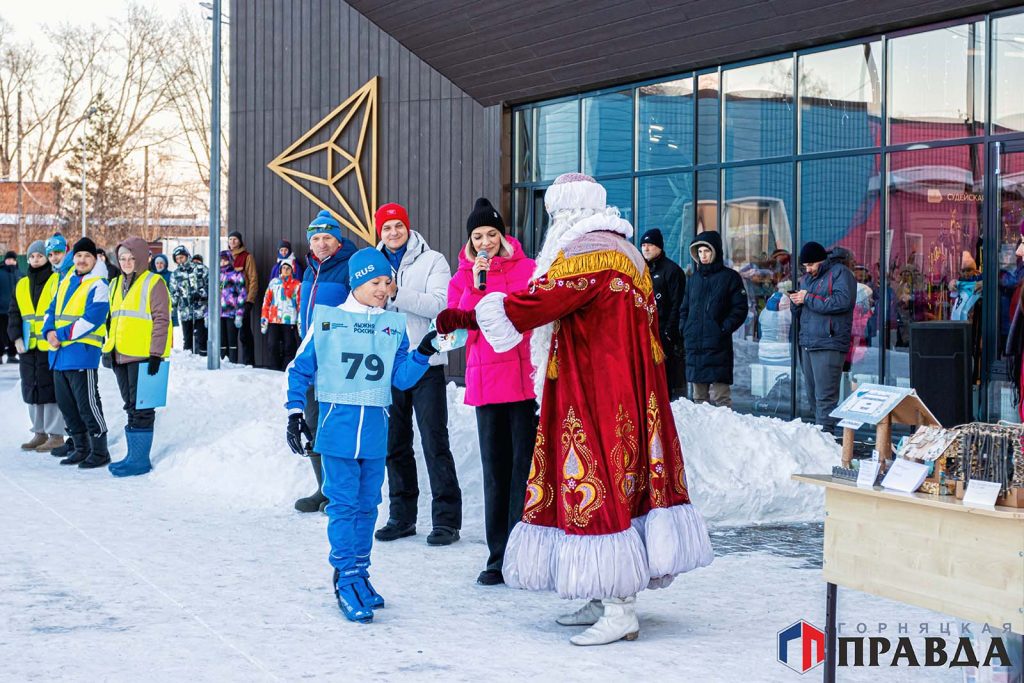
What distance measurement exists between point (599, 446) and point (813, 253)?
239 inches

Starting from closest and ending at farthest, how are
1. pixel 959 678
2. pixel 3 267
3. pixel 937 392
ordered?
pixel 959 678 < pixel 937 392 < pixel 3 267

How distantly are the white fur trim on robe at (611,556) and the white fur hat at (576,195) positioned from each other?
1300 mm

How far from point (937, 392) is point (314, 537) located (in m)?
5.62

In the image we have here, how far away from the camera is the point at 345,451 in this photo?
527 centimetres

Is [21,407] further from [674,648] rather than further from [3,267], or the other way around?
[674,648]

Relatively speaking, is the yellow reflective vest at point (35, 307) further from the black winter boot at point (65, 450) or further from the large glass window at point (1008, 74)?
the large glass window at point (1008, 74)

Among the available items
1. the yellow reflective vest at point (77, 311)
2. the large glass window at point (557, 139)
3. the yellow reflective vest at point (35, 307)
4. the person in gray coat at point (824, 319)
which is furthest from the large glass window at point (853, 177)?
the yellow reflective vest at point (35, 307)

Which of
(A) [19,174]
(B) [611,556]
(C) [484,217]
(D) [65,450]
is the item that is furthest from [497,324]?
(A) [19,174]

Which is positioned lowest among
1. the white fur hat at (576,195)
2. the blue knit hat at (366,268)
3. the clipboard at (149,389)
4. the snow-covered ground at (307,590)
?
the snow-covered ground at (307,590)

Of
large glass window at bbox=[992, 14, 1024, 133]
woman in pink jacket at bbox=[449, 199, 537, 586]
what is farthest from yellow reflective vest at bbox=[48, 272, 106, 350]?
large glass window at bbox=[992, 14, 1024, 133]

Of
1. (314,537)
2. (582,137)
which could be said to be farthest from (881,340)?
(314,537)

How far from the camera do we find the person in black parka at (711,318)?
10.7m

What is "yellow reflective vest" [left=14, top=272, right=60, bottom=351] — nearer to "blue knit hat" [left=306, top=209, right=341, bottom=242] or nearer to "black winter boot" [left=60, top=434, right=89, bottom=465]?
"black winter boot" [left=60, top=434, right=89, bottom=465]

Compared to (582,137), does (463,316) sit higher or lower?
lower
